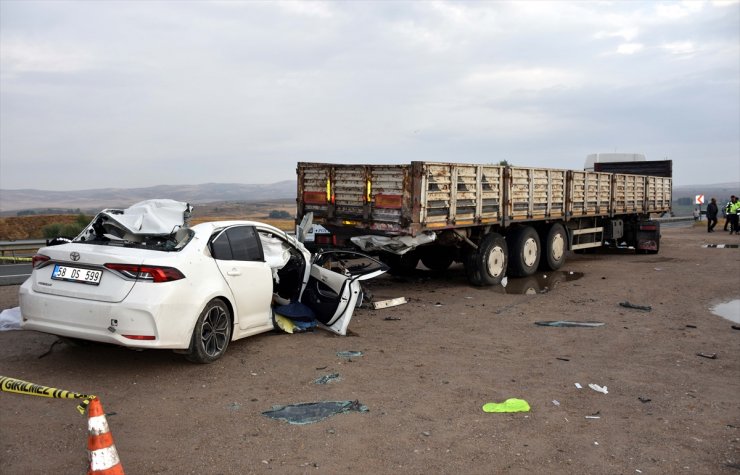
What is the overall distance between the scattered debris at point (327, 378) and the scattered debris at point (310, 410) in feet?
1.77

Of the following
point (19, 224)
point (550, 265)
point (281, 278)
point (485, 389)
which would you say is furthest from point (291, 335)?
point (19, 224)

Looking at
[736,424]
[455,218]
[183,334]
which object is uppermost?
[455,218]

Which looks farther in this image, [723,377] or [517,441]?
[723,377]

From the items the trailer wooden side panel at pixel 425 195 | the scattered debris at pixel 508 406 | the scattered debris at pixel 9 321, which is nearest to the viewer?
the scattered debris at pixel 508 406

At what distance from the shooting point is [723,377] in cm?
620

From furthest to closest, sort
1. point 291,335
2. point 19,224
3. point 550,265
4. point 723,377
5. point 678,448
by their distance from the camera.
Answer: point 19,224
point 550,265
point 291,335
point 723,377
point 678,448

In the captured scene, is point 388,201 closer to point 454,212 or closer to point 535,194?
point 454,212

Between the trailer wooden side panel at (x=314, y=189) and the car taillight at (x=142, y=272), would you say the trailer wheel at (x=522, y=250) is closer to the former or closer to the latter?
the trailer wooden side panel at (x=314, y=189)

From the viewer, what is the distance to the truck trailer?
9.82m

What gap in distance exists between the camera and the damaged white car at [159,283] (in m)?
5.28

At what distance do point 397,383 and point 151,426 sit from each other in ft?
7.24

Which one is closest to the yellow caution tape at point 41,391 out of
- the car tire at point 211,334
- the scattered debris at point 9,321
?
the car tire at point 211,334

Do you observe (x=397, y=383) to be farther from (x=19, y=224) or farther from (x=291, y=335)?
(x=19, y=224)

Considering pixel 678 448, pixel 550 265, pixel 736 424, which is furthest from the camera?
pixel 550 265
